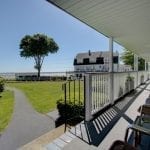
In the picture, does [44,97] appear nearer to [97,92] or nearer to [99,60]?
[97,92]

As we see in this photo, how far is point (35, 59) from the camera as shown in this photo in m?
38.9

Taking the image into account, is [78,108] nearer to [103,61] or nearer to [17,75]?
[17,75]

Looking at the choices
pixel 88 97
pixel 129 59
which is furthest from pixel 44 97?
pixel 129 59

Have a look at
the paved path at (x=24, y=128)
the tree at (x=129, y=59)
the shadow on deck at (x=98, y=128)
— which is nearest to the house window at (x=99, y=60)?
the tree at (x=129, y=59)

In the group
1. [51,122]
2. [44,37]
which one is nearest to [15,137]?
[51,122]

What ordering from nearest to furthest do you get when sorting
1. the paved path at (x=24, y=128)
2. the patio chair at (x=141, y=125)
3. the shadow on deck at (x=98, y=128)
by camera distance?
the patio chair at (x=141, y=125), the shadow on deck at (x=98, y=128), the paved path at (x=24, y=128)

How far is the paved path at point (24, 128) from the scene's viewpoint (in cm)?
428

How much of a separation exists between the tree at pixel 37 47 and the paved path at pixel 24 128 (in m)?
31.9

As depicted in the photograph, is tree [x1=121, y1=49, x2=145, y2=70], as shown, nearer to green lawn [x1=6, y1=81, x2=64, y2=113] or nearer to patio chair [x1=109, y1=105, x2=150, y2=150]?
green lawn [x1=6, y1=81, x2=64, y2=113]

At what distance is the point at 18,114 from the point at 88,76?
325cm

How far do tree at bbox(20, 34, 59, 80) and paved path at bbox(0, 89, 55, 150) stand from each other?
3185 cm

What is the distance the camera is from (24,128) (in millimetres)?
5246

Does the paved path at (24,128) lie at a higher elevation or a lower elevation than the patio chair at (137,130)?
lower

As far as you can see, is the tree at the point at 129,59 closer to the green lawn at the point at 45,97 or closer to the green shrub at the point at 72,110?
the green lawn at the point at 45,97
